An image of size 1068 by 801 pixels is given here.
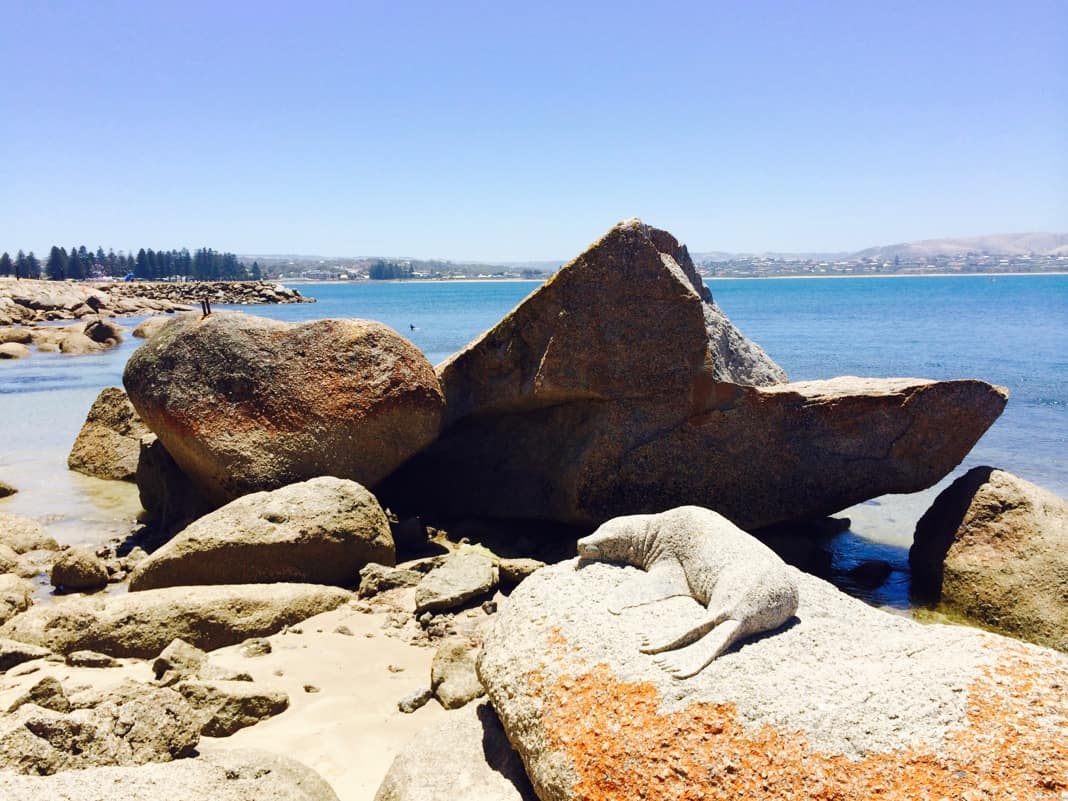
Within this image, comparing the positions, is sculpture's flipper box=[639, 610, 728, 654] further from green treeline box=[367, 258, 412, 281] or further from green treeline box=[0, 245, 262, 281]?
green treeline box=[367, 258, 412, 281]

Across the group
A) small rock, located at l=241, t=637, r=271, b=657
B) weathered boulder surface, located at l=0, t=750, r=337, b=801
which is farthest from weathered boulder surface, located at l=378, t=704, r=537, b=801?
small rock, located at l=241, t=637, r=271, b=657

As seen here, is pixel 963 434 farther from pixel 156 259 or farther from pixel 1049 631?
pixel 156 259

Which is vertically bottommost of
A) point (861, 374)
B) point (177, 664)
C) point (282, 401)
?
point (861, 374)

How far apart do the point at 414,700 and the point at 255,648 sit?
1.48 metres

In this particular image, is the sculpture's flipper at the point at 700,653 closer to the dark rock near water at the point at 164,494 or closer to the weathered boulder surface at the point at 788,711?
the weathered boulder surface at the point at 788,711

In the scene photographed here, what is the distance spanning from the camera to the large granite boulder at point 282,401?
8586mm

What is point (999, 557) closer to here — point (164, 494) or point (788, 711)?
point (788, 711)

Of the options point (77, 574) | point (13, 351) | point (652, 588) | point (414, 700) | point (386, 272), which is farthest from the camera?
point (386, 272)

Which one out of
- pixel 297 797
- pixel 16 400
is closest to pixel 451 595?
pixel 297 797

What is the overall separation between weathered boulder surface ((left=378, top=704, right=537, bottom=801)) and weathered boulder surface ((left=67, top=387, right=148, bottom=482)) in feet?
30.9

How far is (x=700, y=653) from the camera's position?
3.98m

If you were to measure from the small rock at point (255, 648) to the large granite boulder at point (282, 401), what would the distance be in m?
2.47

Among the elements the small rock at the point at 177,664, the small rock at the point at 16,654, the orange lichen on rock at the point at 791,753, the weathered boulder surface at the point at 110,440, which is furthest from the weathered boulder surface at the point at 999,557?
the weathered boulder surface at the point at 110,440

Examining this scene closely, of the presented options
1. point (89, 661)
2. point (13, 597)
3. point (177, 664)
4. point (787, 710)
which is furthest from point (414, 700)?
point (13, 597)
